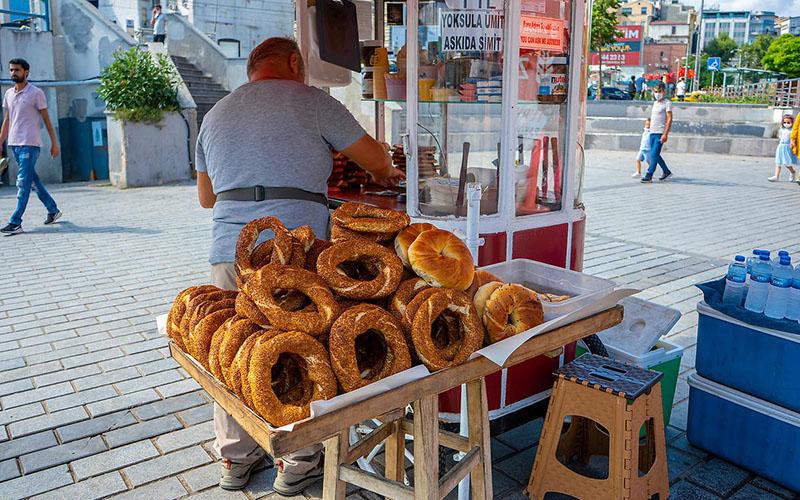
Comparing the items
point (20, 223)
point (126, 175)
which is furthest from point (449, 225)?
point (126, 175)

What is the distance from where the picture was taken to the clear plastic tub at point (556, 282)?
2182 mm

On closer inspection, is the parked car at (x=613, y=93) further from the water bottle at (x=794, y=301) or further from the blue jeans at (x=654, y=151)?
the water bottle at (x=794, y=301)

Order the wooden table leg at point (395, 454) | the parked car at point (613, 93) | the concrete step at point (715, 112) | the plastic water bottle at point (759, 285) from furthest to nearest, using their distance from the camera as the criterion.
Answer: the parked car at point (613, 93) → the concrete step at point (715, 112) → the plastic water bottle at point (759, 285) → the wooden table leg at point (395, 454)

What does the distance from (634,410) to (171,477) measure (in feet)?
7.05

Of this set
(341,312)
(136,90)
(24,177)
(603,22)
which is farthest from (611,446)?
(603,22)

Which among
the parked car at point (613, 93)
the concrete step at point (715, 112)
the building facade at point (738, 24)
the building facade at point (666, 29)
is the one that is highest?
the building facade at point (738, 24)

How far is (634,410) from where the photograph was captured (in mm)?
2721

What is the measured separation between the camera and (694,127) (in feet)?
64.3

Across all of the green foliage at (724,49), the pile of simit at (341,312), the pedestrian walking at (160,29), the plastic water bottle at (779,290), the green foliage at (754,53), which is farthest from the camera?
the green foliage at (724,49)

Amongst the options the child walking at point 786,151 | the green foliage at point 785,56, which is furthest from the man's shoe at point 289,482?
the green foliage at point 785,56

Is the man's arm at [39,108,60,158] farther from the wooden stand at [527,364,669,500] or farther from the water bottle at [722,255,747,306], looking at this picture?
the water bottle at [722,255,747,306]

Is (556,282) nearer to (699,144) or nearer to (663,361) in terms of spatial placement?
(663,361)

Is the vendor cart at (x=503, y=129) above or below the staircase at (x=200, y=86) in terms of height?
below

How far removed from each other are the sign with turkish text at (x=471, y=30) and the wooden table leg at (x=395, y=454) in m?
1.78
